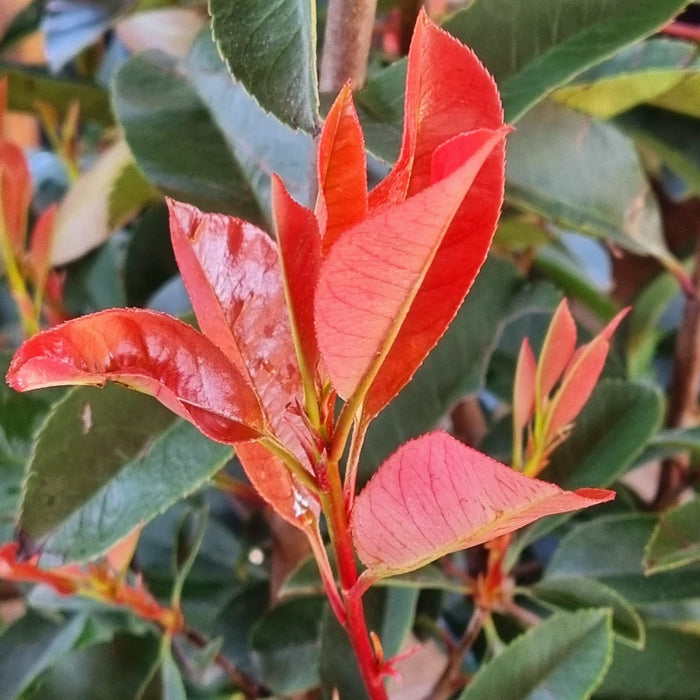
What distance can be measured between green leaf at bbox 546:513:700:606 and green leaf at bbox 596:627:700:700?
0.02 metres

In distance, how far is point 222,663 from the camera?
16.9 inches

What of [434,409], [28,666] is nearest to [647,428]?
[434,409]

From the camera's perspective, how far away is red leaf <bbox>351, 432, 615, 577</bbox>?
16cm

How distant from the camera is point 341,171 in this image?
0.58ft

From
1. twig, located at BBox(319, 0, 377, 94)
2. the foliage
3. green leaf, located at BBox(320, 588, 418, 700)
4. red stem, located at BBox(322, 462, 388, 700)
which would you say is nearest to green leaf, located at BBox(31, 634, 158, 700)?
the foliage

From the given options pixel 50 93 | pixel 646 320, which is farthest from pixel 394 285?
pixel 646 320

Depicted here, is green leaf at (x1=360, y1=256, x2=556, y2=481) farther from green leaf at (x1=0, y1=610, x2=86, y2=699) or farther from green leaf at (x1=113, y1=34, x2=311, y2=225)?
green leaf at (x1=0, y1=610, x2=86, y2=699)

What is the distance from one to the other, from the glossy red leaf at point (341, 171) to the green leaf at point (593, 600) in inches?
9.5

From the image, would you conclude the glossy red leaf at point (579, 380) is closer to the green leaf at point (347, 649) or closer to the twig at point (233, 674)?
the green leaf at point (347, 649)

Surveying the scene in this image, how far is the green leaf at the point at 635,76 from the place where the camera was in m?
0.36

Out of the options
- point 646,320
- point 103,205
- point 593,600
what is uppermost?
point 103,205

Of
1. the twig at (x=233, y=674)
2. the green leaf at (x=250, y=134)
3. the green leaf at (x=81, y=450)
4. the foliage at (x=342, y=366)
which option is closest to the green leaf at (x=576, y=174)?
the foliage at (x=342, y=366)

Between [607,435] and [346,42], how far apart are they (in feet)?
0.83

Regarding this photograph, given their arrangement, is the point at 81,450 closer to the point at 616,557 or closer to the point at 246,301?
the point at 246,301
